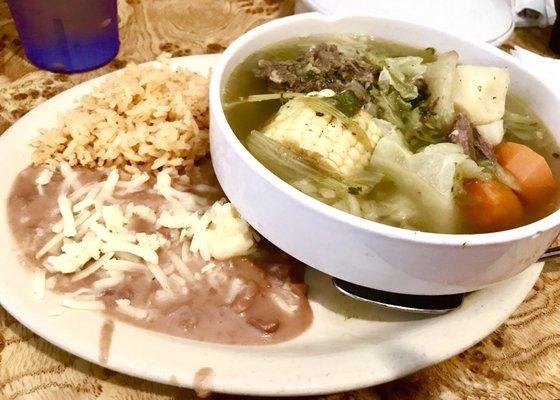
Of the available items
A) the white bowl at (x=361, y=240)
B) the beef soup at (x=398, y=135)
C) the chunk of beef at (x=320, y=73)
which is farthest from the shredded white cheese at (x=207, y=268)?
the chunk of beef at (x=320, y=73)

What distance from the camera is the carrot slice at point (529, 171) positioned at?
1.04 meters

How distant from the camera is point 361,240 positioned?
88 centimetres

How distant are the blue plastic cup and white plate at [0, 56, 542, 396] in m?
0.69

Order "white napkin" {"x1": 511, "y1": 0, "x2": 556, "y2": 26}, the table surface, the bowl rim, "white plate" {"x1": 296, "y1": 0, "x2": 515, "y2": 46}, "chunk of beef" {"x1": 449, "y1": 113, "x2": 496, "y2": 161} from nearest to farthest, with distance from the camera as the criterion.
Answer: the bowl rim → the table surface → "chunk of beef" {"x1": 449, "y1": 113, "x2": 496, "y2": 161} → "white plate" {"x1": 296, "y1": 0, "x2": 515, "y2": 46} → "white napkin" {"x1": 511, "y1": 0, "x2": 556, "y2": 26}

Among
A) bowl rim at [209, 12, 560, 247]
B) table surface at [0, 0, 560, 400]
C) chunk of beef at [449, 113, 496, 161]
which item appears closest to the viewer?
bowl rim at [209, 12, 560, 247]

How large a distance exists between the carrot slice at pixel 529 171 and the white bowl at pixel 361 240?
11 cm

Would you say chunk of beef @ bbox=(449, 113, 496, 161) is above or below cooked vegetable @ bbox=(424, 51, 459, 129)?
below

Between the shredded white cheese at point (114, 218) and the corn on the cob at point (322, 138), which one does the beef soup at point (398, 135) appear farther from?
the shredded white cheese at point (114, 218)

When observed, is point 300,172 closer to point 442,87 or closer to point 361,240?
point 361,240

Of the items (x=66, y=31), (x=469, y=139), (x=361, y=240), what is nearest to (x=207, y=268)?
(x=361, y=240)

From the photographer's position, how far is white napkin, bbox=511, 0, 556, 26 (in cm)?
216

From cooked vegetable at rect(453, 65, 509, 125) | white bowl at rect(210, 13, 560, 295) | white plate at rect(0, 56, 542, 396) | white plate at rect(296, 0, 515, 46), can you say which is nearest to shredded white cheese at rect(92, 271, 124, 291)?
white plate at rect(0, 56, 542, 396)

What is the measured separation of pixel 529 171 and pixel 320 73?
→ 0.45 m

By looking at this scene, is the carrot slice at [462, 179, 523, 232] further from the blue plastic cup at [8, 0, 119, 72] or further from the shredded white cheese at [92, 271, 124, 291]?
the blue plastic cup at [8, 0, 119, 72]
